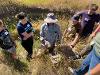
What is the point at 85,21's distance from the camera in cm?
1096

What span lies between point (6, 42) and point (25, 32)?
21.3 inches

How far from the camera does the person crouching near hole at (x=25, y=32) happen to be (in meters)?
9.83

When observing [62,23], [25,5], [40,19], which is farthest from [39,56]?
[25,5]

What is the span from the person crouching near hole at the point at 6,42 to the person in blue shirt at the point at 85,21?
1.89 m

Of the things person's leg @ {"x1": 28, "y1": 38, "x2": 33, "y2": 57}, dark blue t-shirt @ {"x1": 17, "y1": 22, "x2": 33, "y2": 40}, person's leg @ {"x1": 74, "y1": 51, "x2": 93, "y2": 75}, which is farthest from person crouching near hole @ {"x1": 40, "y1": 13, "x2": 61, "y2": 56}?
person's leg @ {"x1": 74, "y1": 51, "x2": 93, "y2": 75}

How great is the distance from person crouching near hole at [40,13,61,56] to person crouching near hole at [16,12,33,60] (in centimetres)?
37

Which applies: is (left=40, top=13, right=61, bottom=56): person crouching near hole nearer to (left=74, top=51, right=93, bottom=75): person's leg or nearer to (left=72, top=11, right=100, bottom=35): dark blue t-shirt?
(left=72, top=11, right=100, bottom=35): dark blue t-shirt

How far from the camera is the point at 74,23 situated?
36.2ft

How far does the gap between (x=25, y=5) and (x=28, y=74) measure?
9.08 m

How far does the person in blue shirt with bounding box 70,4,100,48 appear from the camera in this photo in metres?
10.9

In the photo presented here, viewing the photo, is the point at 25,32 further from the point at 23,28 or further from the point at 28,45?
the point at 28,45

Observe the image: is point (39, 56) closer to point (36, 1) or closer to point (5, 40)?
point (5, 40)

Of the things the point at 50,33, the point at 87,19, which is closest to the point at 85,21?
the point at 87,19

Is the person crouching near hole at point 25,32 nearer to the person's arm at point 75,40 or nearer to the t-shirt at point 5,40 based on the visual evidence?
the t-shirt at point 5,40
